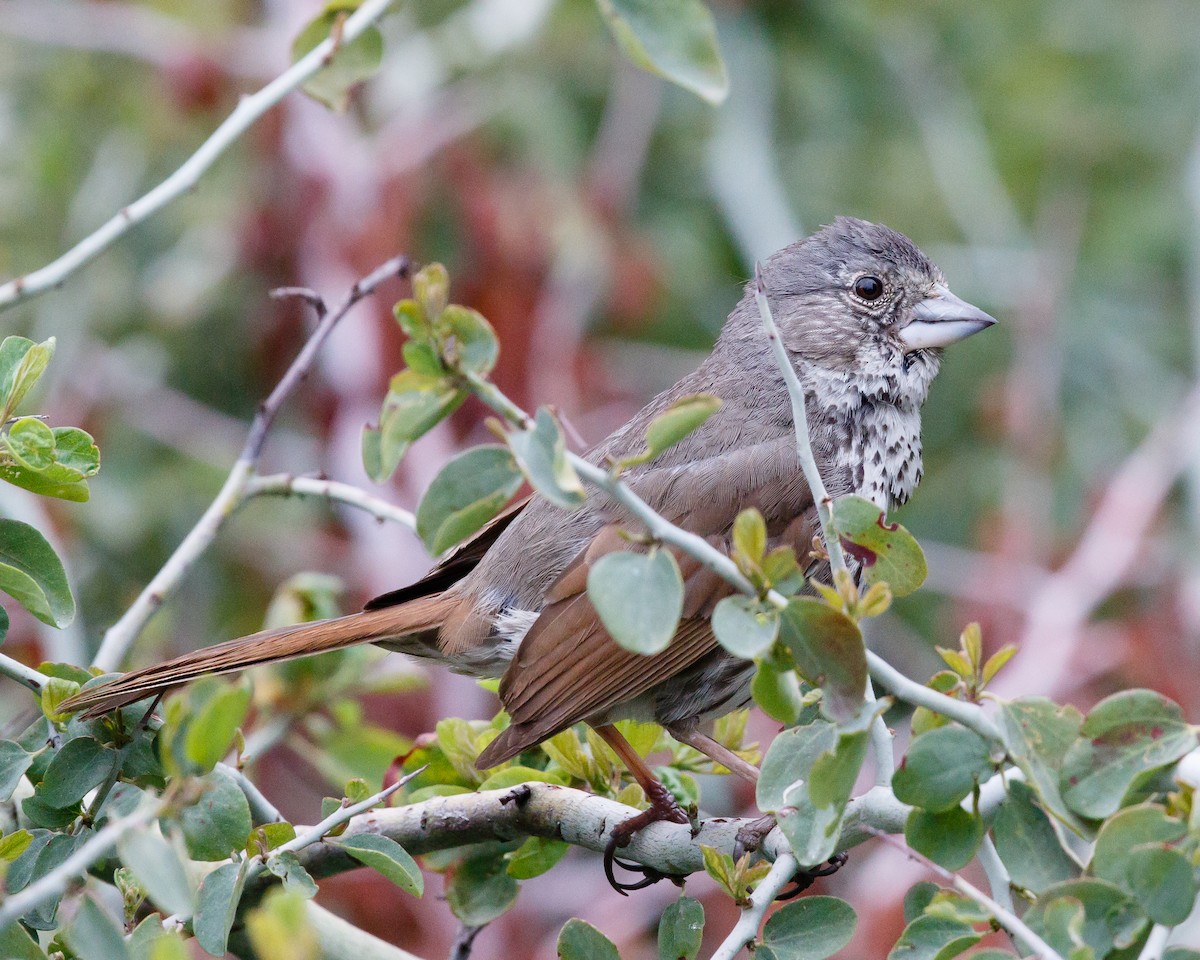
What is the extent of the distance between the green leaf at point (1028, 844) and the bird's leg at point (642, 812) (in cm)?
89

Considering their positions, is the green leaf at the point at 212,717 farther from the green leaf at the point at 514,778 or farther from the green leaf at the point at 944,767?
the green leaf at the point at 514,778

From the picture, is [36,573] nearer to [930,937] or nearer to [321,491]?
[321,491]

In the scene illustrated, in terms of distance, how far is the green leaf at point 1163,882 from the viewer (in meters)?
1.60

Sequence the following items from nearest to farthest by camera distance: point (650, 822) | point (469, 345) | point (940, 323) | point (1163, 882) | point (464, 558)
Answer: point (1163, 882)
point (469, 345)
point (650, 822)
point (464, 558)
point (940, 323)

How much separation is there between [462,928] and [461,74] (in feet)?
16.2

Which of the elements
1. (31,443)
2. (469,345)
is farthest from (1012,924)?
(31,443)

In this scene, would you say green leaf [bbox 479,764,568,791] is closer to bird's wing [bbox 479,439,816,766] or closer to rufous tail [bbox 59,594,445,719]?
bird's wing [bbox 479,439,816,766]

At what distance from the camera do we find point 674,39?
6.81 ft

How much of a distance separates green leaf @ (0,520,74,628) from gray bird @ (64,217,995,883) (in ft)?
0.71

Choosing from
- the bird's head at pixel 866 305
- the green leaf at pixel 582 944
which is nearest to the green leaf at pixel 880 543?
the green leaf at pixel 582 944

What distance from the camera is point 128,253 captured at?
22.2 ft

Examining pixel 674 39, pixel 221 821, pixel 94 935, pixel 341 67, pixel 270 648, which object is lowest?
pixel 270 648

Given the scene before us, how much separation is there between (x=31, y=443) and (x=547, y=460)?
0.87 m

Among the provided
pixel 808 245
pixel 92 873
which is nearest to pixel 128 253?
pixel 808 245
